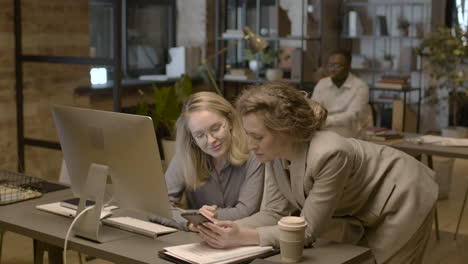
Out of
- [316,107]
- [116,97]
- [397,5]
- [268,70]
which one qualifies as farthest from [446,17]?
[316,107]

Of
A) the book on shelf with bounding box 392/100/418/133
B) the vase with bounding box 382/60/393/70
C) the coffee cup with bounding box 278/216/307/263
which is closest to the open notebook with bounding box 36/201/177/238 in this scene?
the coffee cup with bounding box 278/216/307/263

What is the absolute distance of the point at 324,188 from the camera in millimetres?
2291

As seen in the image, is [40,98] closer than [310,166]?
No

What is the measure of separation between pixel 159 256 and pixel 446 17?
25.8 feet

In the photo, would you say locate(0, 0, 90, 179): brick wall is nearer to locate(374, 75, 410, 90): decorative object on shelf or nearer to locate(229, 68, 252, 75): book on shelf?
locate(229, 68, 252, 75): book on shelf

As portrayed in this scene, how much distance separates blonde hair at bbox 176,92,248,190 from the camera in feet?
9.18

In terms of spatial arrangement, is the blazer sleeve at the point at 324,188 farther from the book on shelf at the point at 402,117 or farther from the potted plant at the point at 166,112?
the book on shelf at the point at 402,117

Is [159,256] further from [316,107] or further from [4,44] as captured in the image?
[4,44]

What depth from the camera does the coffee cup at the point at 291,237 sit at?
2217 mm

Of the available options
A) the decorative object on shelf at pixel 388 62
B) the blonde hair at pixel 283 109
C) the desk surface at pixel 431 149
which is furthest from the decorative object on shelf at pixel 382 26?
the blonde hair at pixel 283 109

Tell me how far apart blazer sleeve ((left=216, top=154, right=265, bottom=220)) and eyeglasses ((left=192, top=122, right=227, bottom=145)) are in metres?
0.23

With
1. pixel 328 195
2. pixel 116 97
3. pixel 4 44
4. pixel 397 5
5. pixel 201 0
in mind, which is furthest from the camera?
pixel 397 5

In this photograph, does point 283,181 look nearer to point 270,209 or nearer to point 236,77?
point 270,209

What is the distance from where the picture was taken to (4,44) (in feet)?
17.9
